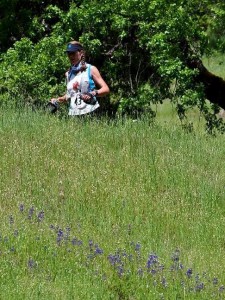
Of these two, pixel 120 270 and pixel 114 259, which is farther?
pixel 114 259

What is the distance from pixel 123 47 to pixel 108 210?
6.21 meters

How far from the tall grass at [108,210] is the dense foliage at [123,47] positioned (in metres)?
2.13

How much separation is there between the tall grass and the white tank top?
17 centimetres

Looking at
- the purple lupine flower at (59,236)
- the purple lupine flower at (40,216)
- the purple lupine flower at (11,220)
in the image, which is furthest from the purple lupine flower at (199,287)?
the purple lupine flower at (11,220)

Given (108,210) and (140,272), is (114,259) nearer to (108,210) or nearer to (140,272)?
(140,272)

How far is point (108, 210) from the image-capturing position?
917 centimetres

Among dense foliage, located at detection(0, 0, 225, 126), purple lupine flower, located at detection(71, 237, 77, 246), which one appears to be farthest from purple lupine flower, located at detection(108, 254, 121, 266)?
dense foliage, located at detection(0, 0, 225, 126)

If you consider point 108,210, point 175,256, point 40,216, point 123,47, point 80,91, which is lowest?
point 123,47

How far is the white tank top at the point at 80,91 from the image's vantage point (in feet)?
36.1

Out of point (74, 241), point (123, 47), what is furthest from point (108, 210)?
point (123, 47)

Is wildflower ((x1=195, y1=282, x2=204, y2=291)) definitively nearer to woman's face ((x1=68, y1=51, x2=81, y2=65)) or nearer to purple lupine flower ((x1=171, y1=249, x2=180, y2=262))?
purple lupine flower ((x1=171, y1=249, x2=180, y2=262))

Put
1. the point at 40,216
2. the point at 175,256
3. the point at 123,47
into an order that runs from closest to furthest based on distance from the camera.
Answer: the point at 175,256 → the point at 40,216 → the point at 123,47

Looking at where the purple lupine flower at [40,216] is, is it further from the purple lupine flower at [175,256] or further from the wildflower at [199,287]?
the wildflower at [199,287]

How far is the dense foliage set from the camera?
45.8 ft
